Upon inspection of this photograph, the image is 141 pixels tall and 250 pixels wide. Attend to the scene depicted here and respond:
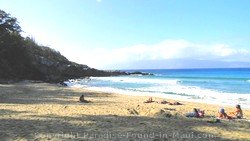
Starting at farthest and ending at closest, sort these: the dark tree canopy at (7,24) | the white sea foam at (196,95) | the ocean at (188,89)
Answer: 1. the dark tree canopy at (7,24)
2. the ocean at (188,89)
3. the white sea foam at (196,95)

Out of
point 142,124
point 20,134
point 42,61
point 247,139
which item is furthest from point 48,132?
point 42,61

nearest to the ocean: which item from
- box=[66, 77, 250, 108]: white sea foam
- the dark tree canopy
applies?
box=[66, 77, 250, 108]: white sea foam

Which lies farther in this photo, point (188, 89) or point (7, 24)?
point (7, 24)

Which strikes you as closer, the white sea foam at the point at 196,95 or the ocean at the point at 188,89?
the white sea foam at the point at 196,95

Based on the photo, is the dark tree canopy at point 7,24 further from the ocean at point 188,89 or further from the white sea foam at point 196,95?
the white sea foam at point 196,95

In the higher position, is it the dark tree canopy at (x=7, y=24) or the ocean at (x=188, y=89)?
the dark tree canopy at (x=7, y=24)

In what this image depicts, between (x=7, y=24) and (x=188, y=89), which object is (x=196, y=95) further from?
(x=7, y=24)

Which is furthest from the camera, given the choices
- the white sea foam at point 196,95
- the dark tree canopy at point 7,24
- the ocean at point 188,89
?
the dark tree canopy at point 7,24

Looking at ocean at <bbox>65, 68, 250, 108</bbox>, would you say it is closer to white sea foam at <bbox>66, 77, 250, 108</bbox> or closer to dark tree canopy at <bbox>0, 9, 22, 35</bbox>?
white sea foam at <bbox>66, 77, 250, 108</bbox>

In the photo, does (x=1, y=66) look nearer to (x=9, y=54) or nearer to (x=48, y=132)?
(x=9, y=54)

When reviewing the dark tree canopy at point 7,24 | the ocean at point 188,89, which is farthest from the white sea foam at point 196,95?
the dark tree canopy at point 7,24

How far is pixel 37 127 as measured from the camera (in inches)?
491

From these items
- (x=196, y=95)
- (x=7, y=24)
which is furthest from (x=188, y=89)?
(x=7, y=24)

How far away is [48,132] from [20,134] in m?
0.88
